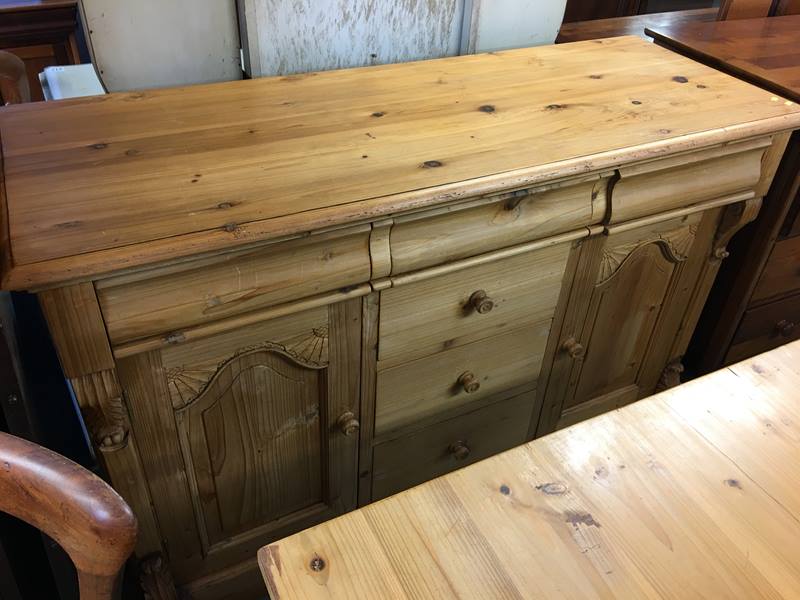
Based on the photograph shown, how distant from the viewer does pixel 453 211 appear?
1.05m

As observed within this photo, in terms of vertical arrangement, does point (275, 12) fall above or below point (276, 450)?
above

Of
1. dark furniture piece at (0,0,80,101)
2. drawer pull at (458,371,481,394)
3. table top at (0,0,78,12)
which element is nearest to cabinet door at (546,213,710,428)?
drawer pull at (458,371,481,394)

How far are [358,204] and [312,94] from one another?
405mm

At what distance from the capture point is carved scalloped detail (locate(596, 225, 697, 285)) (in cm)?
Answer: 133

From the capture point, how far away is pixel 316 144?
3.51 ft

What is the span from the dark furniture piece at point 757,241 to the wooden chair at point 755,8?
57mm

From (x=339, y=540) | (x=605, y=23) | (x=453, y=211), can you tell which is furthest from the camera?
Answer: (x=605, y=23)

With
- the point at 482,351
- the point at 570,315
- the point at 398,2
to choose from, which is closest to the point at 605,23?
the point at 398,2

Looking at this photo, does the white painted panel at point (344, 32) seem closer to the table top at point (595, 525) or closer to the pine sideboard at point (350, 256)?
the pine sideboard at point (350, 256)

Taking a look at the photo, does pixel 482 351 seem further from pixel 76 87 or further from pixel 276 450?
pixel 76 87

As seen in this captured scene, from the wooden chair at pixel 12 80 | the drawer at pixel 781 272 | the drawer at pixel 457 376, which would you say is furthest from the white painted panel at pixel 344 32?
the drawer at pixel 781 272

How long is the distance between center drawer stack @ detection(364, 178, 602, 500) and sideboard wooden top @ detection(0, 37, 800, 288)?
0.28 feet

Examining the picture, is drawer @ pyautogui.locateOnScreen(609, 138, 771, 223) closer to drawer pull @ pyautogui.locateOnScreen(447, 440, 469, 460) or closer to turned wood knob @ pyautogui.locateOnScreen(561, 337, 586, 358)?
turned wood knob @ pyautogui.locateOnScreen(561, 337, 586, 358)

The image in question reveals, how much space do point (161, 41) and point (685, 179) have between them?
1.04 metres
